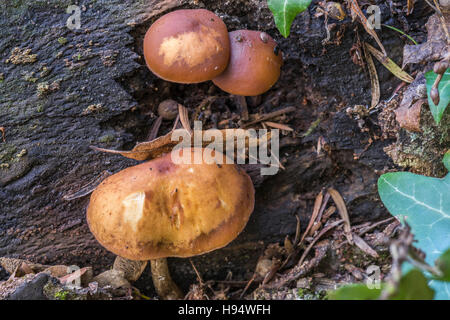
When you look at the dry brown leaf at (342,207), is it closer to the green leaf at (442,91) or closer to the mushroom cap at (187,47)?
the green leaf at (442,91)

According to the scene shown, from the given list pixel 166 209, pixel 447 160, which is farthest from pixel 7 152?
pixel 447 160

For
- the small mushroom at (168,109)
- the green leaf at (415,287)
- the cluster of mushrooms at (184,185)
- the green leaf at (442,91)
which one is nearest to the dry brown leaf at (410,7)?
the green leaf at (442,91)

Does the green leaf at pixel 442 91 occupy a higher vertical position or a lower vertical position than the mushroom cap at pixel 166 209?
higher

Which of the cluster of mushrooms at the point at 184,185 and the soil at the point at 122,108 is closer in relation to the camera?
the cluster of mushrooms at the point at 184,185

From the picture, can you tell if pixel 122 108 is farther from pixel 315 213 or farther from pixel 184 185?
pixel 315 213
